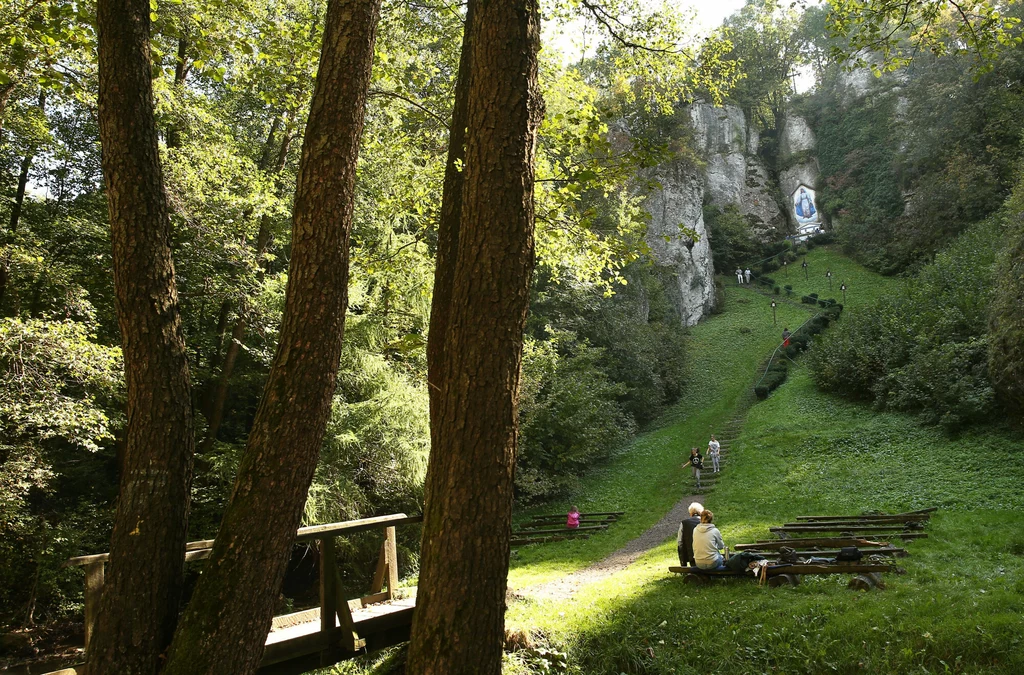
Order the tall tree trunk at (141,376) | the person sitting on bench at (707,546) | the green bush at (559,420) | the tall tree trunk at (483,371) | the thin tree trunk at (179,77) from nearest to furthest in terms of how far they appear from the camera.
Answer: the tall tree trunk at (483,371) < the tall tree trunk at (141,376) < the person sitting on bench at (707,546) < the thin tree trunk at (179,77) < the green bush at (559,420)

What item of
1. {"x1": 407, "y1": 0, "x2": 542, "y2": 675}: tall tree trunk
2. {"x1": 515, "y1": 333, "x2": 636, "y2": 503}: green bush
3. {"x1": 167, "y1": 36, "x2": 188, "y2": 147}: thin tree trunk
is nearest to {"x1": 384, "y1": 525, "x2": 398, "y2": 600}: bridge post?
{"x1": 407, "y1": 0, "x2": 542, "y2": 675}: tall tree trunk

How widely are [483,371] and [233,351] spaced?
11900mm

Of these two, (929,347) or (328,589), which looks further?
(929,347)

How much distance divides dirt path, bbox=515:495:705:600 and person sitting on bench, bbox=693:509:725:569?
1805 mm

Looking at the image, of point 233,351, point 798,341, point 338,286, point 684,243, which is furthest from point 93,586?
point 684,243

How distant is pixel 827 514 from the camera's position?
12109 mm

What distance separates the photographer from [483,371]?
3.20m

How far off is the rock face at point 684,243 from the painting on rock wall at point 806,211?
10774mm

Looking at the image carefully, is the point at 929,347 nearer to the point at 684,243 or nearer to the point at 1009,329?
the point at 1009,329

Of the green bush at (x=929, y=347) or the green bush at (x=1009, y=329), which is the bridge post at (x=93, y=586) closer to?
the green bush at (x=1009, y=329)

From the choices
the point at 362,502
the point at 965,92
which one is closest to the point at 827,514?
the point at 362,502

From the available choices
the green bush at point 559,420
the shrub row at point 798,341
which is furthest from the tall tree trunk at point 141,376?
the shrub row at point 798,341

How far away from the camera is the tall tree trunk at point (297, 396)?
3367 mm

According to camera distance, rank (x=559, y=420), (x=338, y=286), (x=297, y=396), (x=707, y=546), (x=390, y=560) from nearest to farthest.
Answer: (x=297, y=396) < (x=338, y=286) < (x=390, y=560) < (x=707, y=546) < (x=559, y=420)
